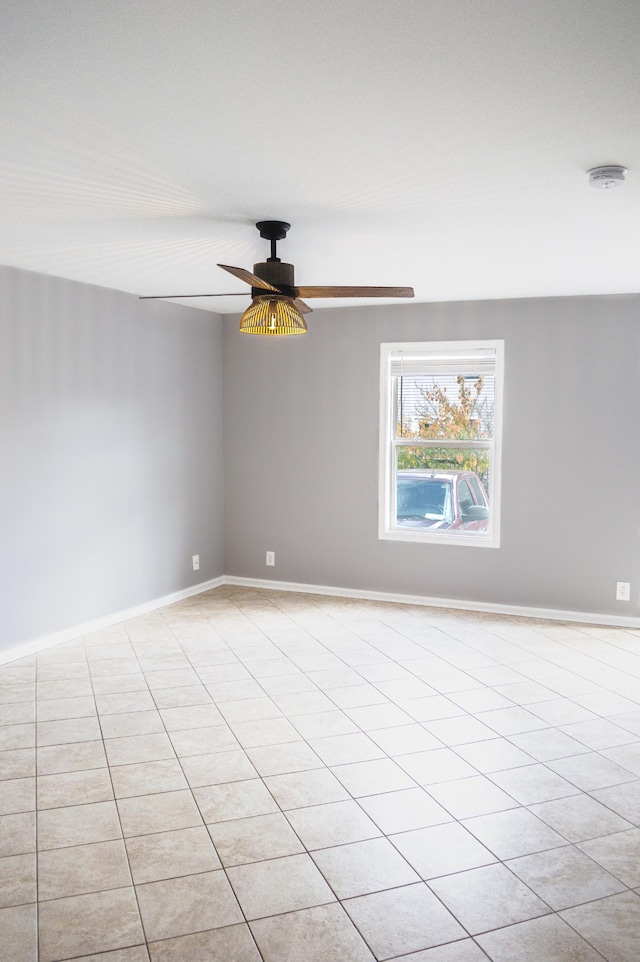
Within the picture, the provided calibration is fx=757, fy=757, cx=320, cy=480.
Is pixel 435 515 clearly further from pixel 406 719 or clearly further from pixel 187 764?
pixel 187 764

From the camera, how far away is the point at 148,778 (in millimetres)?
3035

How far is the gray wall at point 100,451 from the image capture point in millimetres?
4395

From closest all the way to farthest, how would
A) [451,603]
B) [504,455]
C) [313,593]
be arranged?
[504,455] → [451,603] → [313,593]

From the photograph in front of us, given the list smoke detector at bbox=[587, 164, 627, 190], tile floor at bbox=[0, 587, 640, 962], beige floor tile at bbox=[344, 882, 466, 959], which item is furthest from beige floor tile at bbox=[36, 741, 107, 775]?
smoke detector at bbox=[587, 164, 627, 190]

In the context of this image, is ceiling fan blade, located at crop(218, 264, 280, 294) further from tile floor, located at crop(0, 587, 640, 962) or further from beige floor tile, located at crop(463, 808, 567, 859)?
beige floor tile, located at crop(463, 808, 567, 859)

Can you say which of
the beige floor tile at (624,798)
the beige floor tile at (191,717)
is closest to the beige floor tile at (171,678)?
the beige floor tile at (191,717)

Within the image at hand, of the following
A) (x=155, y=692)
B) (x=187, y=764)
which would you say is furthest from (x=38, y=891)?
(x=155, y=692)

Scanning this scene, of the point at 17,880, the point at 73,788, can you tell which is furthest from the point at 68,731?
the point at 17,880

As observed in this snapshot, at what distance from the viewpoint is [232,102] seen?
205 cm

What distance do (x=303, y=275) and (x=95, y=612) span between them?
2.59m

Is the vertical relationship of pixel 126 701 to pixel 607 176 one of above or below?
below

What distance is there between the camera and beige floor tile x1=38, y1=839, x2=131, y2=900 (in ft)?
7.64

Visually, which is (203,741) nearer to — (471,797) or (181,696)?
(181,696)

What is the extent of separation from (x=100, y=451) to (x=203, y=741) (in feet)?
7.67
